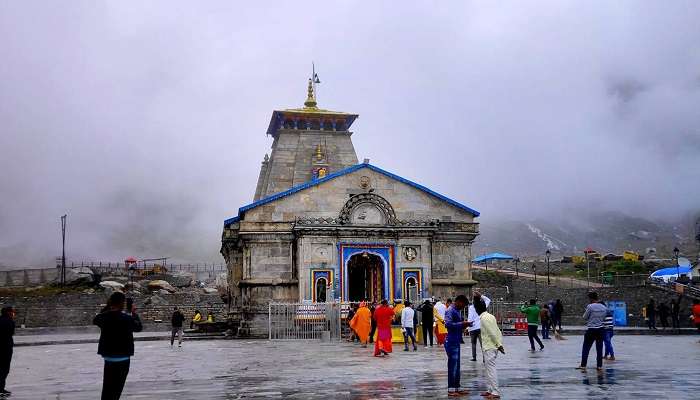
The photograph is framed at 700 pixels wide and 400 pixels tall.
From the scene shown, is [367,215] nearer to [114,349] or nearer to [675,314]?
[675,314]

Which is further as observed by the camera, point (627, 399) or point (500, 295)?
point (500, 295)

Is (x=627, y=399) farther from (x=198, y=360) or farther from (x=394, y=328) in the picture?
(x=394, y=328)

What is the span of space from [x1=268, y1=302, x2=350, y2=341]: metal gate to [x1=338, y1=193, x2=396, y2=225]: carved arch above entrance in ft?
17.1

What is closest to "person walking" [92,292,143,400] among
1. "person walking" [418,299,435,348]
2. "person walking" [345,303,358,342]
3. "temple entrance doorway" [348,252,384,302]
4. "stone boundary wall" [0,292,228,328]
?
"person walking" [418,299,435,348]

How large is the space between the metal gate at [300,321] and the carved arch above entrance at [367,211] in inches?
206

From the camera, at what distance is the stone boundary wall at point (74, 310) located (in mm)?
53031

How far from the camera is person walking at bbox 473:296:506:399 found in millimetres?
12156

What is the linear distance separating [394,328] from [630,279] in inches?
1522

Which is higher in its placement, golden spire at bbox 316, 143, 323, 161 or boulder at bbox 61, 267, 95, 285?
golden spire at bbox 316, 143, 323, 161

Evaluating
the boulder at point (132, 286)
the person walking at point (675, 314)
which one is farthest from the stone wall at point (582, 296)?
the boulder at point (132, 286)

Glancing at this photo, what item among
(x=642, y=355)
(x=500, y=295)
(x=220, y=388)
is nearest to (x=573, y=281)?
(x=500, y=295)

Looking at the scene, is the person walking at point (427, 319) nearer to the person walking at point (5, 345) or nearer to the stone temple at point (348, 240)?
the stone temple at point (348, 240)

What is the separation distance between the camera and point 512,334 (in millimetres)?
34438

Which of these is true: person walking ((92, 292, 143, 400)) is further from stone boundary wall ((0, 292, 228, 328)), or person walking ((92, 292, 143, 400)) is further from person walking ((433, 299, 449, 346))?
stone boundary wall ((0, 292, 228, 328))
